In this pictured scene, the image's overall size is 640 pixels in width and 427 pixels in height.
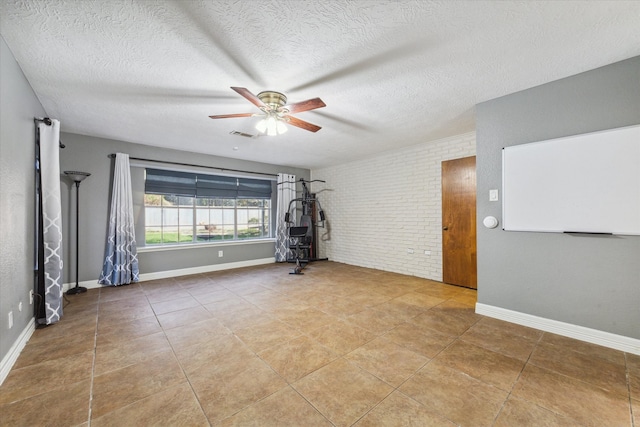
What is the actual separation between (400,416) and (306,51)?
2.59 metres

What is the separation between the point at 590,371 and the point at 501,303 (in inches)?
37.0

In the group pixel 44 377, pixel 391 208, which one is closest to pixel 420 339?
pixel 44 377

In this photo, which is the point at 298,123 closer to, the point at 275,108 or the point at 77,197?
the point at 275,108

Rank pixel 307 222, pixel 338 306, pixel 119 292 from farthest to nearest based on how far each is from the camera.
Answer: pixel 307 222 → pixel 119 292 → pixel 338 306

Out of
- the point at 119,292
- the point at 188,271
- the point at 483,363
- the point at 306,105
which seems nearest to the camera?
the point at 483,363

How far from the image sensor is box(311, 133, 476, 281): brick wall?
14.6ft

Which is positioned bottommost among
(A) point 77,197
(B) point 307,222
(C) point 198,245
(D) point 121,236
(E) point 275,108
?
(C) point 198,245

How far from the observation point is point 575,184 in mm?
2348

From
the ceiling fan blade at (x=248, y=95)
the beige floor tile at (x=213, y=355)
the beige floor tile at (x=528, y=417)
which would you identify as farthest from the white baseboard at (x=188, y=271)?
the beige floor tile at (x=528, y=417)

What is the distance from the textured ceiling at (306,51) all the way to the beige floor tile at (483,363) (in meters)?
2.49

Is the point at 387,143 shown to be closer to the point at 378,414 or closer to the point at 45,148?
the point at 378,414

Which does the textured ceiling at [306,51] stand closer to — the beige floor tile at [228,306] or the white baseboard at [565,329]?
the white baseboard at [565,329]

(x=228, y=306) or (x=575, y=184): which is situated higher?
(x=575, y=184)

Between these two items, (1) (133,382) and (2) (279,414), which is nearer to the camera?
(2) (279,414)
